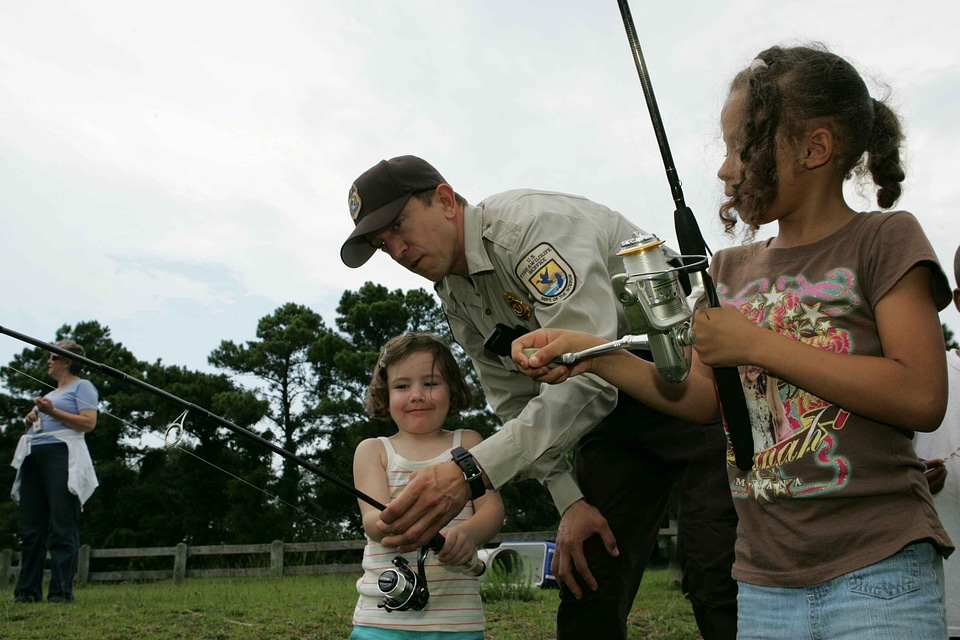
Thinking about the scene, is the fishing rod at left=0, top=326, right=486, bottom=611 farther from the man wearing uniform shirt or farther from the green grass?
the green grass

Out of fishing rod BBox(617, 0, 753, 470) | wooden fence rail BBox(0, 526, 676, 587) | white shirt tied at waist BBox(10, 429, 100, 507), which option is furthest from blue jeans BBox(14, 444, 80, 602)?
wooden fence rail BBox(0, 526, 676, 587)

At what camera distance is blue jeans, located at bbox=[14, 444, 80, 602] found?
675 centimetres

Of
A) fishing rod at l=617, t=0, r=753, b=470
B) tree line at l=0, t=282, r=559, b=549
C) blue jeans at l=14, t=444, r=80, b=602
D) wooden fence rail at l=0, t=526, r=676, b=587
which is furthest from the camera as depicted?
tree line at l=0, t=282, r=559, b=549

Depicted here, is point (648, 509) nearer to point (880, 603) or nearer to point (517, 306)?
point (517, 306)

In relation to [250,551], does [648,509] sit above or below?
above

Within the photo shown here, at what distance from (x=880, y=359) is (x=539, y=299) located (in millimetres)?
1235

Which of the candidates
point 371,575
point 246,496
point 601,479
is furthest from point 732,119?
point 246,496

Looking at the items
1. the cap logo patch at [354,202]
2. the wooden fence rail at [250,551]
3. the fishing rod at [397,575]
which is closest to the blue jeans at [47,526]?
the fishing rod at [397,575]

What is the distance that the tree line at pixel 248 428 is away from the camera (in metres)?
25.0

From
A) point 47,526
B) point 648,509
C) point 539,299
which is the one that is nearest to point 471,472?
point 539,299

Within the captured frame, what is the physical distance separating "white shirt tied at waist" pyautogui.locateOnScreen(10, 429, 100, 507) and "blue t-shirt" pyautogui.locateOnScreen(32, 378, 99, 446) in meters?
0.05

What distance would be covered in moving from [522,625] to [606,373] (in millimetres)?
4203

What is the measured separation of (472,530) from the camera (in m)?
2.91

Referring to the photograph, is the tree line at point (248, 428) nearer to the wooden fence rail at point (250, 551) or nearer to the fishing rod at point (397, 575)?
the wooden fence rail at point (250, 551)
